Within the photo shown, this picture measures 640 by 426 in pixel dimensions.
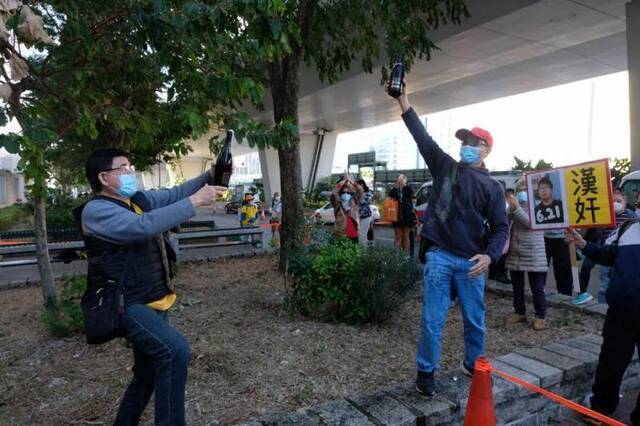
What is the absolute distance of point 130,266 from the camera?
7.45 ft

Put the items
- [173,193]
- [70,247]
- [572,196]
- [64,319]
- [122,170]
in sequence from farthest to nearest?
[70,247]
[64,319]
[572,196]
[173,193]
[122,170]

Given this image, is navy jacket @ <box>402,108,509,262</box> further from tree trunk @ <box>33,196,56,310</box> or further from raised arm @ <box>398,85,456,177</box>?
tree trunk @ <box>33,196,56,310</box>

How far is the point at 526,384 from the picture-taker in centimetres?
280

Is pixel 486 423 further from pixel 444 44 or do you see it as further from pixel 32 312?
pixel 444 44

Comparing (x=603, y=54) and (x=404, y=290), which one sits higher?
(x=603, y=54)

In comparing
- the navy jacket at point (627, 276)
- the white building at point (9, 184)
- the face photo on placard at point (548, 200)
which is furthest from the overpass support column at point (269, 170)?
the navy jacket at point (627, 276)

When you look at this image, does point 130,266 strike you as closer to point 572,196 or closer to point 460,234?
point 460,234

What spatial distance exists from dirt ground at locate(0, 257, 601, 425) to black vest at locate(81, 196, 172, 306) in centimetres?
100

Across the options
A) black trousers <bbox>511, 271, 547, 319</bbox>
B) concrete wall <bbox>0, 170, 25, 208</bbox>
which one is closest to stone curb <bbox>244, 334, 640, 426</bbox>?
black trousers <bbox>511, 271, 547, 319</bbox>

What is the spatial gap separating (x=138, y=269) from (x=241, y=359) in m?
1.71

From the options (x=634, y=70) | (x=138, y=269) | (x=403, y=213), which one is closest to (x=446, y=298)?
(x=138, y=269)

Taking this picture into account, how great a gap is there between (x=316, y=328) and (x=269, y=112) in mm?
19382

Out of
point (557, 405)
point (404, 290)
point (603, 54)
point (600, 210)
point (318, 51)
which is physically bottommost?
point (557, 405)

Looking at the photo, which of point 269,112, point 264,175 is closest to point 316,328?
point 269,112
